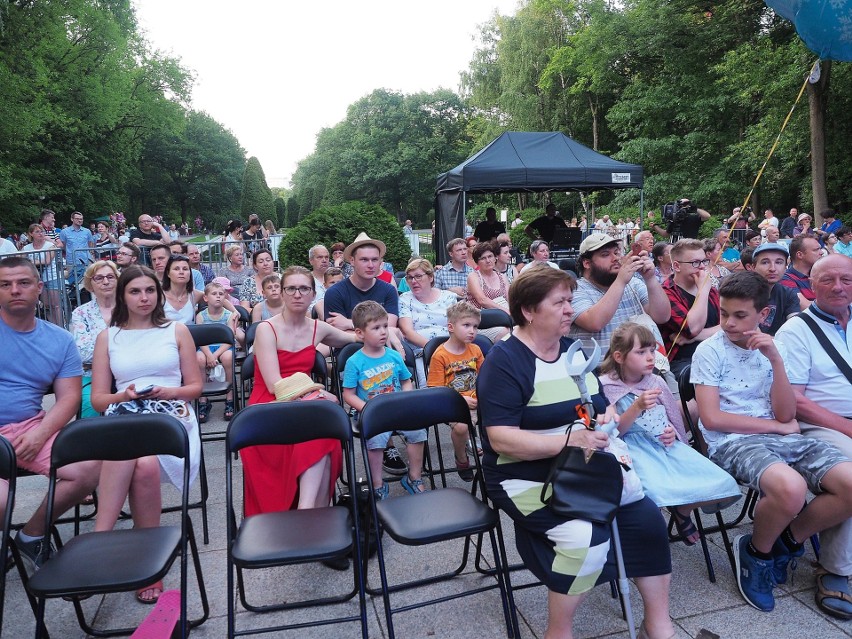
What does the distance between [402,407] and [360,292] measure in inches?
79.7

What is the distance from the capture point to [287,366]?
3719mm

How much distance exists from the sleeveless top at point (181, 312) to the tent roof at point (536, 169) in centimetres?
698

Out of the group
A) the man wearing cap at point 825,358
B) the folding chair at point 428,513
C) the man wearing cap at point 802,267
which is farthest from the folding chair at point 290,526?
the man wearing cap at point 802,267

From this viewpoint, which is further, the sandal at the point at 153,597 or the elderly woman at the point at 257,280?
the elderly woman at the point at 257,280

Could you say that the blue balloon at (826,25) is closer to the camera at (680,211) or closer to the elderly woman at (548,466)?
the elderly woman at (548,466)

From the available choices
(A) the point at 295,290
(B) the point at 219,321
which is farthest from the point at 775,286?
(B) the point at 219,321

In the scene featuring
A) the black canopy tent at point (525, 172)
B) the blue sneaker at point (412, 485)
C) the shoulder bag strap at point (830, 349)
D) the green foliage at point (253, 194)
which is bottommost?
the blue sneaker at point (412, 485)

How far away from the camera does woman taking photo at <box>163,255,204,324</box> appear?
526cm

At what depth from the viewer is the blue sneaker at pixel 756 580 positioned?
2.68 m

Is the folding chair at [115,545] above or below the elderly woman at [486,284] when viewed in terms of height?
below

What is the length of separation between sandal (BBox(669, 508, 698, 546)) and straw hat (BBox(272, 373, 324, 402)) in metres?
2.03

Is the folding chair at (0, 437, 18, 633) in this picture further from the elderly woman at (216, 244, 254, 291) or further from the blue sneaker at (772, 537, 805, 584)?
the elderly woman at (216, 244, 254, 291)

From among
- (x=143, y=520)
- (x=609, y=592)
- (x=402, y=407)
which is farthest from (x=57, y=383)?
(x=609, y=592)

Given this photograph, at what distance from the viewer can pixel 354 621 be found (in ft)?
8.64
